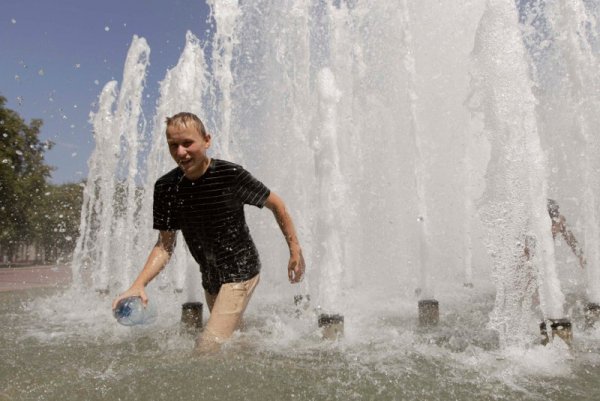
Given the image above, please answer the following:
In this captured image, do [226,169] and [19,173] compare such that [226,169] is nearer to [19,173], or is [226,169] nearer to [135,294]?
[135,294]

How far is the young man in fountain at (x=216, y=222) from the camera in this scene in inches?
127

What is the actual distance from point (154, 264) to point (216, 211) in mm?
525

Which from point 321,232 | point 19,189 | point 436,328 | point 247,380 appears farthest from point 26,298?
point 19,189

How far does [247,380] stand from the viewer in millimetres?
2959

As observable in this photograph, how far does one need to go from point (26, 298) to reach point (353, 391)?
960cm

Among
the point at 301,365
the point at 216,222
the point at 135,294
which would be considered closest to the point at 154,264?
the point at 135,294

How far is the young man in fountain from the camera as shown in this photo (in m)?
3.23

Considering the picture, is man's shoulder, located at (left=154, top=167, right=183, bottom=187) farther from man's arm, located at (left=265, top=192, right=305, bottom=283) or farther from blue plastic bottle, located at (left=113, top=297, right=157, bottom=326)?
blue plastic bottle, located at (left=113, top=297, right=157, bottom=326)

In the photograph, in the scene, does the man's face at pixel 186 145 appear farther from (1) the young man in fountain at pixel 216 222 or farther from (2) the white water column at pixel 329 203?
(2) the white water column at pixel 329 203

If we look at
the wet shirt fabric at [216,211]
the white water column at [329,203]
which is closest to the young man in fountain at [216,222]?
the wet shirt fabric at [216,211]

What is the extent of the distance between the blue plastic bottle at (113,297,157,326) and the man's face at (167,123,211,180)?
0.83 meters

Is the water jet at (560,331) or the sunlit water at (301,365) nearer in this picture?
the sunlit water at (301,365)

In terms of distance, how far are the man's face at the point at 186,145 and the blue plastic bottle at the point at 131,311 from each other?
0.83 meters

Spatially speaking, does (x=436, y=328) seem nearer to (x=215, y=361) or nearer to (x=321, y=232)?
(x=321, y=232)
